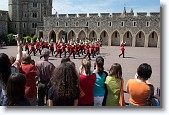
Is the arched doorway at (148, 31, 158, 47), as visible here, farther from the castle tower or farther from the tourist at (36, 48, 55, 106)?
the tourist at (36, 48, 55, 106)

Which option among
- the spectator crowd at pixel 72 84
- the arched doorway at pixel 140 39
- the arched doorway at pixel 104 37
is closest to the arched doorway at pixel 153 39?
the arched doorway at pixel 140 39

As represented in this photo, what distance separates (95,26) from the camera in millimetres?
41156

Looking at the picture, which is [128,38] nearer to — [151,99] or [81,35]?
[81,35]

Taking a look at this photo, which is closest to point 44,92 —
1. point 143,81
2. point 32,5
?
point 143,81

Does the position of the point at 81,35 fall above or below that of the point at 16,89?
above

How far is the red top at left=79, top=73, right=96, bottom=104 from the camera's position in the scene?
14.6 ft

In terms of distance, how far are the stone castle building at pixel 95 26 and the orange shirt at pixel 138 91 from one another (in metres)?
33.9

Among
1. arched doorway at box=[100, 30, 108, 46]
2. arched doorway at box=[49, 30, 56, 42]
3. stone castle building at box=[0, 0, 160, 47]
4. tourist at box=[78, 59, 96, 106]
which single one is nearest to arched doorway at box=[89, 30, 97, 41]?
stone castle building at box=[0, 0, 160, 47]

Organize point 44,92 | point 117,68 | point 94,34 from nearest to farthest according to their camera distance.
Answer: point 117,68 < point 44,92 < point 94,34

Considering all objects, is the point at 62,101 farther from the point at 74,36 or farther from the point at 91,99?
the point at 74,36

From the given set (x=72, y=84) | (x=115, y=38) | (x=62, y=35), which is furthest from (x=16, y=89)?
(x=62, y=35)

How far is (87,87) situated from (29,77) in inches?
51.9

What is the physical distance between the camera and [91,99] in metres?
4.56

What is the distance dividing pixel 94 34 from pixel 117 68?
37848 mm
